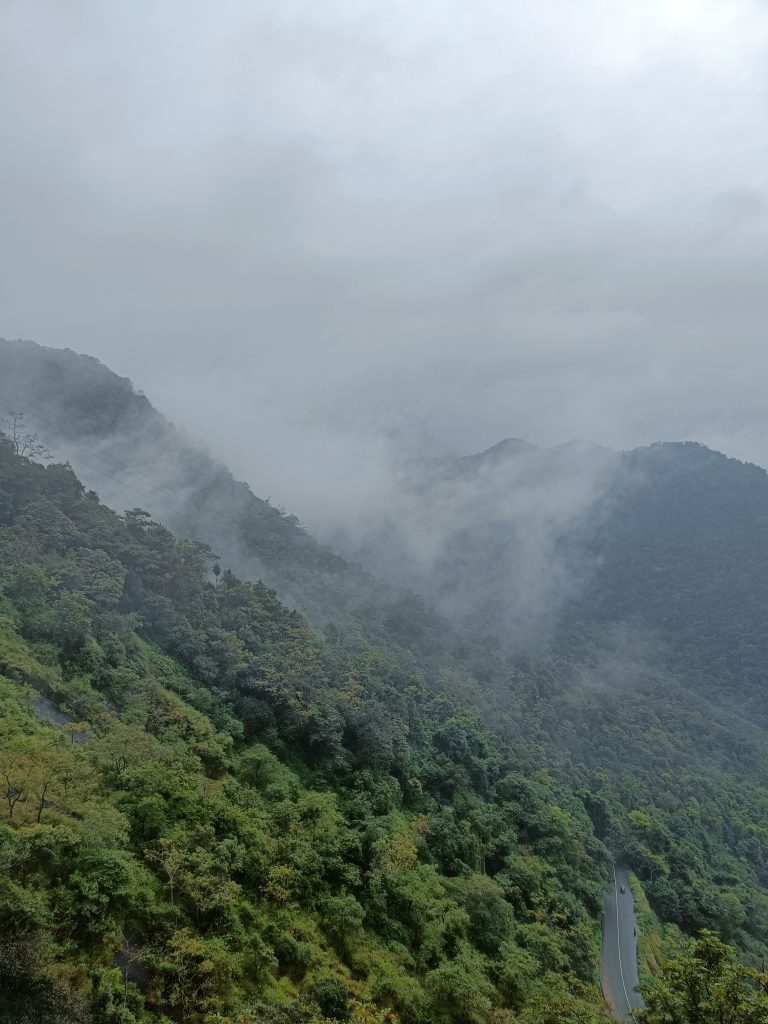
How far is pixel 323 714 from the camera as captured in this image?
114 feet

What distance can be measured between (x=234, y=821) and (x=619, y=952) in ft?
86.3

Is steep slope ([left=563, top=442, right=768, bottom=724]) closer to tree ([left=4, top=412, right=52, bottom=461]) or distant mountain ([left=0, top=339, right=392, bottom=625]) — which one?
distant mountain ([left=0, top=339, right=392, bottom=625])

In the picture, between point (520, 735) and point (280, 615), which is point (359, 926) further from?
point (520, 735)

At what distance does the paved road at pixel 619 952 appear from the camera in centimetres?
2975

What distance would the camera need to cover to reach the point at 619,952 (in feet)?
112

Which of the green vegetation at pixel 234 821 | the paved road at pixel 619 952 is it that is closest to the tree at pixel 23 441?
the green vegetation at pixel 234 821

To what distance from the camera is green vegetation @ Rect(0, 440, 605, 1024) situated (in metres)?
14.8

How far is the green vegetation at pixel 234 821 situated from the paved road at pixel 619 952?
1.45m

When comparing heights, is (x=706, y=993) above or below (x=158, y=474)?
below

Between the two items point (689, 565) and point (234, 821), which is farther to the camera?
point (689, 565)

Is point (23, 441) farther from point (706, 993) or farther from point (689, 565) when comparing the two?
point (689, 565)

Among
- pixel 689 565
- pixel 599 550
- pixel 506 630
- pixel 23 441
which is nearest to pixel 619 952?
pixel 23 441

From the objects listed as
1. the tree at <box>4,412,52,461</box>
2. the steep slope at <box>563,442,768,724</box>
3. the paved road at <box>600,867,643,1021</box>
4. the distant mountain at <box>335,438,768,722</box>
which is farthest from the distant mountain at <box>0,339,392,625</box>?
the steep slope at <box>563,442,768,724</box>

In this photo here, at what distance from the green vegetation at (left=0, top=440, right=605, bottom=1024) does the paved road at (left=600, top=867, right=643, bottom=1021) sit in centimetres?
145
